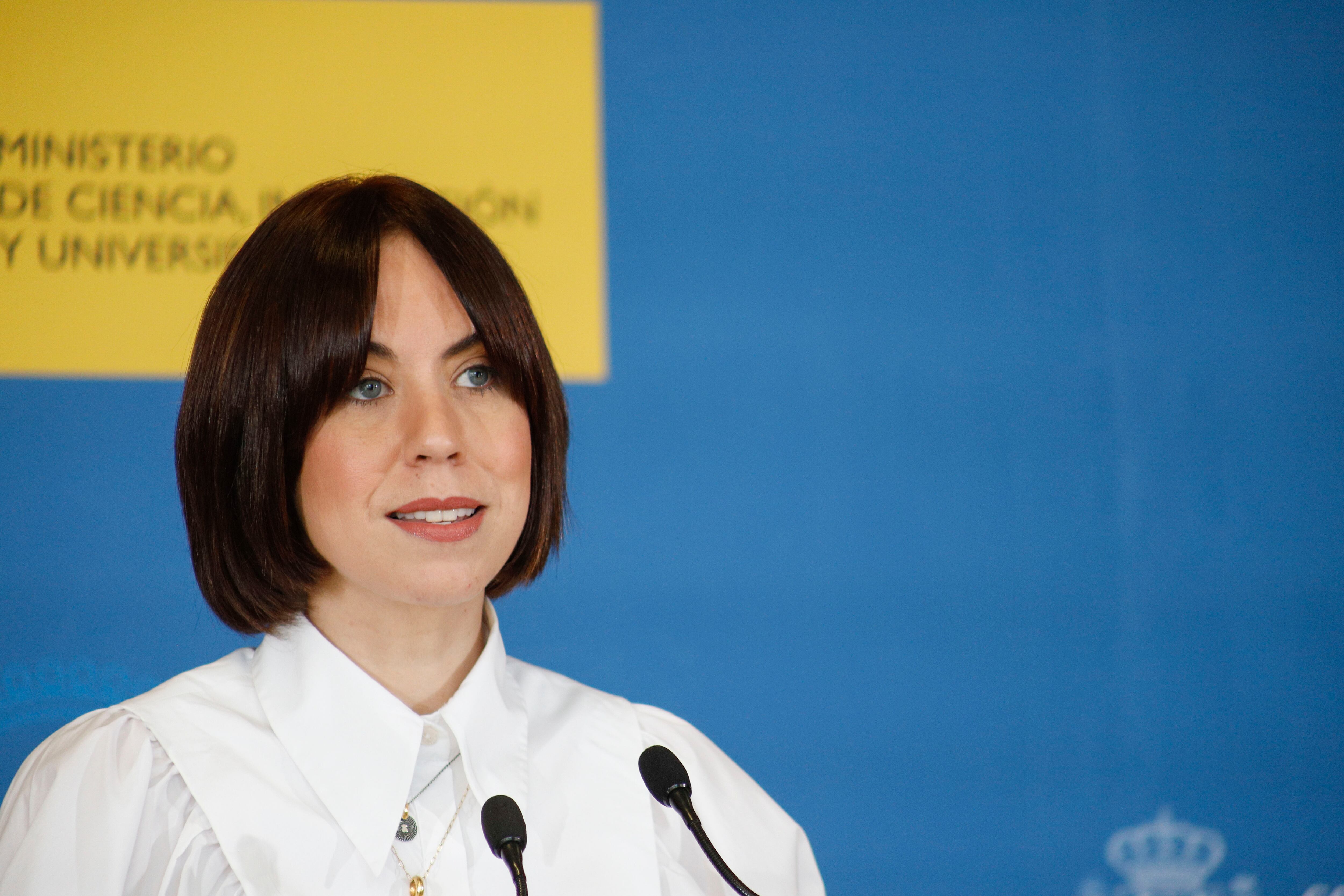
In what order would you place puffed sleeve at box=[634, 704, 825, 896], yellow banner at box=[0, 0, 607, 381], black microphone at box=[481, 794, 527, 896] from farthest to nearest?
yellow banner at box=[0, 0, 607, 381] < puffed sleeve at box=[634, 704, 825, 896] < black microphone at box=[481, 794, 527, 896]

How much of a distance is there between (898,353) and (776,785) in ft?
2.38

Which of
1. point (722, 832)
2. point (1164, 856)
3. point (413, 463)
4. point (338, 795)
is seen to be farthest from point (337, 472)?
point (1164, 856)

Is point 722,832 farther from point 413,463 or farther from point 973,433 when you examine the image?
point 973,433

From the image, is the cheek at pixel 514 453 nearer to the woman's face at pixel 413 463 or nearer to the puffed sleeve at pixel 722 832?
the woman's face at pixel 413 463

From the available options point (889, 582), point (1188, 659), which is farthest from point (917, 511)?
point (1188, 659)

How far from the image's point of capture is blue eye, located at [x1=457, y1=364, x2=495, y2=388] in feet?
3.93

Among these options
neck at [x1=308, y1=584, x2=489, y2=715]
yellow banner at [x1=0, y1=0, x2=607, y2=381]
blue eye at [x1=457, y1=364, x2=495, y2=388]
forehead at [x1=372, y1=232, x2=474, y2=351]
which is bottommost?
neck at [x1=308, y1=584, x2=489, y2=715]

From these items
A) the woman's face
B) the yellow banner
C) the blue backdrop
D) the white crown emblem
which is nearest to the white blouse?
the woman's face

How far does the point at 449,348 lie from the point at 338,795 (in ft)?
1.39

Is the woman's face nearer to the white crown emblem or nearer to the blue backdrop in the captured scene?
the blue backdrop

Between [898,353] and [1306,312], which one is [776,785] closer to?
[898,353]

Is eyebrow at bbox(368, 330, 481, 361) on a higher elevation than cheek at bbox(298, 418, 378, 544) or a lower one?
higher

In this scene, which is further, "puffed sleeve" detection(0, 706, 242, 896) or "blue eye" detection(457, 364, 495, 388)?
"blue eye" detection(457, 364, 495, 388)

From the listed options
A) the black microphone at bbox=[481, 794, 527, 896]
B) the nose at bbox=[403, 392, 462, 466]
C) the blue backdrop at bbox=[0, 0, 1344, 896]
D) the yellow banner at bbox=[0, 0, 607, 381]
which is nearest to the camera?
the black microphone at bbox=[481, 794, 527, 896]
